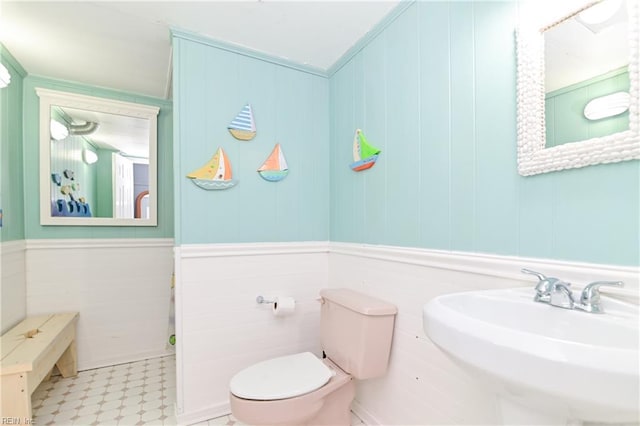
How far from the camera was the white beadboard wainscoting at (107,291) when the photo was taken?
218cm

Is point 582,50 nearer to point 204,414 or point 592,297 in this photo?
point 592,297

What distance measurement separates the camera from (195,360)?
5.53 ft

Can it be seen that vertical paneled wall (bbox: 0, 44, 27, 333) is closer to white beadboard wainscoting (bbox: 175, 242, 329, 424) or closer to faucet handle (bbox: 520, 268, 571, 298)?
white beadboard wainscoting (bbox: 175, 242, 329, 424)

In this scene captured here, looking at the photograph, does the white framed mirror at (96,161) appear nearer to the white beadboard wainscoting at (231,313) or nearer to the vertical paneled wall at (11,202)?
the vertical paneled wall at (11,202)

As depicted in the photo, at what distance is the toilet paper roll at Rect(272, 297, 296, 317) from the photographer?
71.9 inches

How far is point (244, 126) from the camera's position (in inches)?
72.2

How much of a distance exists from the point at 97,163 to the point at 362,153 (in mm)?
2065

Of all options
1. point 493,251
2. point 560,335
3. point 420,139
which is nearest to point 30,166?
point 420,139

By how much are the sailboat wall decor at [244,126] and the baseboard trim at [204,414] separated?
155 centimetres

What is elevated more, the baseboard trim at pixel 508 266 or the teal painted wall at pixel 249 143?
the teal painted wall at pixel 249 143

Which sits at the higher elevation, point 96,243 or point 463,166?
point 463,166

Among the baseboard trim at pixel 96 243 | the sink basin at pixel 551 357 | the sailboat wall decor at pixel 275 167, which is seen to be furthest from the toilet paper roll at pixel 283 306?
the baseboard trim at pixel 96 243

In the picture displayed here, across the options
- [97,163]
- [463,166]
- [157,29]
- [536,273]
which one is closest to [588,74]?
[463,166]

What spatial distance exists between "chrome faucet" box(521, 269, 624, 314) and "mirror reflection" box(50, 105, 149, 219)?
259 centimetres
